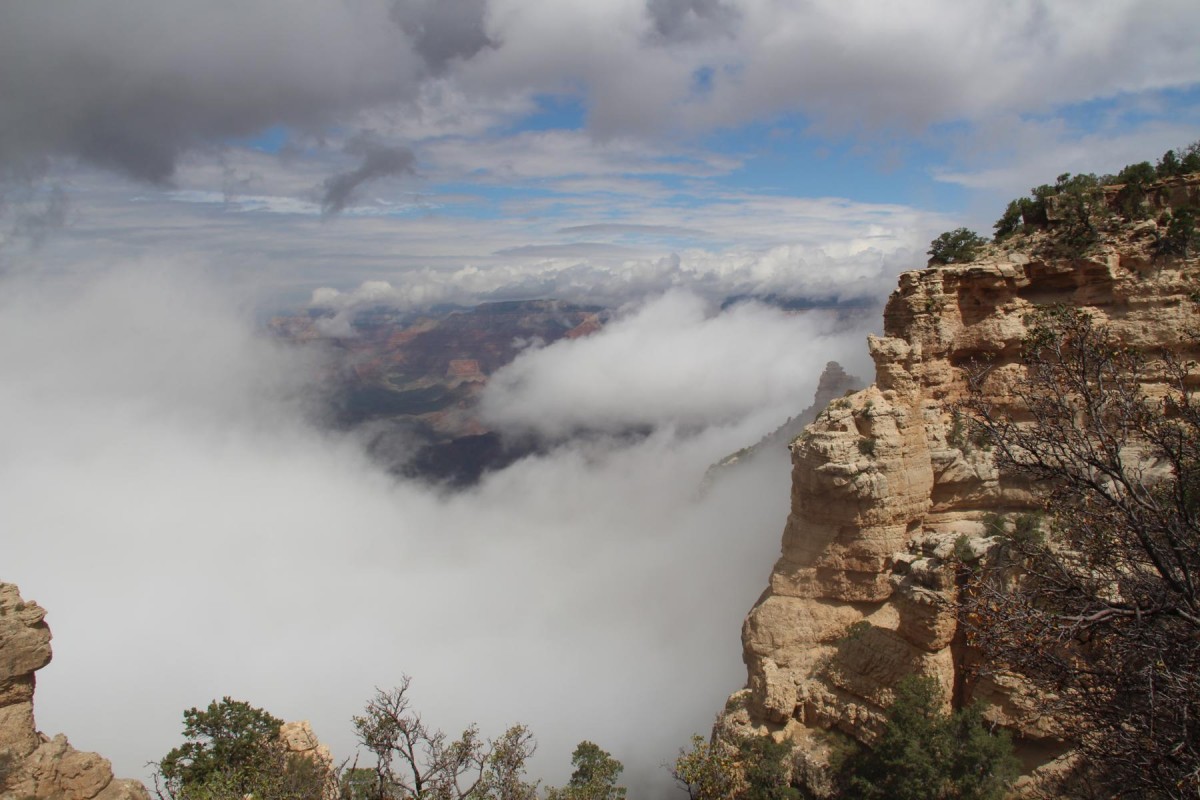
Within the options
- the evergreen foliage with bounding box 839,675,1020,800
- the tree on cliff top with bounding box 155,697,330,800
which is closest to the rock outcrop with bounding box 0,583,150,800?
the tree on cliff top with bounding box 155,697,330,800

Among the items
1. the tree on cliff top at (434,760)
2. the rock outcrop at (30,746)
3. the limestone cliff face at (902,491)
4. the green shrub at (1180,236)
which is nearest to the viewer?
the tree on cliff top at (434,760)

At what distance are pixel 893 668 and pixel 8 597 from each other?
28845 millimetres

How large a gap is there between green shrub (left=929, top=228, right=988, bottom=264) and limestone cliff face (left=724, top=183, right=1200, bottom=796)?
114cm

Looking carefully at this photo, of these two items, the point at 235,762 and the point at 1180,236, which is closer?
the point at 1180,236

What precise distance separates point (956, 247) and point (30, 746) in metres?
36.3

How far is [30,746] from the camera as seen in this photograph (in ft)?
61.6

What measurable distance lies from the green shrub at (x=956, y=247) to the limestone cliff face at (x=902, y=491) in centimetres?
114

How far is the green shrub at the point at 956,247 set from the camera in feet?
80.9

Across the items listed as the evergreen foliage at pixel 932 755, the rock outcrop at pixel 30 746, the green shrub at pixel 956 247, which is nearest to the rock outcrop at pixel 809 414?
the green shrub at pixel 956 247

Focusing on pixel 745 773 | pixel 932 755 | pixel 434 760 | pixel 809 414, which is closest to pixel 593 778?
pixel 745 773

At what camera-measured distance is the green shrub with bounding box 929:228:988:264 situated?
971 inches

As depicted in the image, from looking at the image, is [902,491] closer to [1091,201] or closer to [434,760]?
[1091,201]

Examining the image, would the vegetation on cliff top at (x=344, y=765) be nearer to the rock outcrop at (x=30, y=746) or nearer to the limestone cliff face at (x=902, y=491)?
the rock outcrop at (x=30, y=746)

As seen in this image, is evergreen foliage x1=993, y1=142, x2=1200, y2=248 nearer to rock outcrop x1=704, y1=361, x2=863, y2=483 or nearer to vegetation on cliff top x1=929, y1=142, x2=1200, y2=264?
vegetation on cliff top x1=929, y1=142, x2=1200, y2=264
